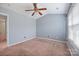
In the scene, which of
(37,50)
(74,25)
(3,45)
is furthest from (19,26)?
(74,25)

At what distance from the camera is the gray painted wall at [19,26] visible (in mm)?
2102

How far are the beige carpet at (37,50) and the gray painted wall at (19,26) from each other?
0.50ft

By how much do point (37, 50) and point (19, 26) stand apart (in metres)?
0.63

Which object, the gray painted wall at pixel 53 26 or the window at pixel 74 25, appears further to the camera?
the gray painted wall at pixel 53 26

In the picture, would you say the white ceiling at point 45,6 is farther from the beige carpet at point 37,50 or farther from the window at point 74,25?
the beige carpet at point 37,50

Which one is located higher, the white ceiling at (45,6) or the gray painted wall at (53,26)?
the white ceiling at (45,6)

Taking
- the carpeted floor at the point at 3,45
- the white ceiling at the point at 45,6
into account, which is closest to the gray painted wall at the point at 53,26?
the white ceiling at the point at 45,6

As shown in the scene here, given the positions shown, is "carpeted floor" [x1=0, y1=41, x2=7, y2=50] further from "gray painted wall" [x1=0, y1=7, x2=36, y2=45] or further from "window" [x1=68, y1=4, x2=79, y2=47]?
"window" [x1=68, y1=4, x2=79, y2=47]

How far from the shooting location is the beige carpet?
2053 mm

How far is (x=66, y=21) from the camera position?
2.13 m

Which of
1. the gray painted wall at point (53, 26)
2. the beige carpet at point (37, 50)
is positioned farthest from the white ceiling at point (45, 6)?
the beige carpet at point (37, 50)

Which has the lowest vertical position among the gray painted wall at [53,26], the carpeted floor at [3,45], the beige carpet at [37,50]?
the beige carpet at [37,50]

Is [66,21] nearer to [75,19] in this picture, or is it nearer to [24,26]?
[75,19]

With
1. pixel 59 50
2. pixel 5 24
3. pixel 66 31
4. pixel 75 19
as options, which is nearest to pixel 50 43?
pixel 59 50
